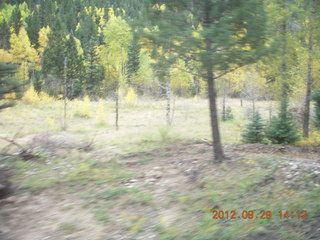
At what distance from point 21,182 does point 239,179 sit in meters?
5.46

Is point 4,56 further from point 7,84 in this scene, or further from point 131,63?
point 7,84

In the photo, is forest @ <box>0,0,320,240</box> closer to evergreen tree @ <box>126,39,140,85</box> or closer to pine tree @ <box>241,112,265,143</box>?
pine tree @ <box>241,112,265,143</box>

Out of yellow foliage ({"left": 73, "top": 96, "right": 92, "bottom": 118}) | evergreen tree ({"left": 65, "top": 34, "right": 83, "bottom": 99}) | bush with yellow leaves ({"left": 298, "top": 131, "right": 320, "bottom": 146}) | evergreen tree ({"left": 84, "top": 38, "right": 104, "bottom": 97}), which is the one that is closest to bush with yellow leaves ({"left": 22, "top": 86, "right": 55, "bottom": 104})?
yellow foliage ({"left": 73, "top": 96, "right": 92, "bottom": 118})

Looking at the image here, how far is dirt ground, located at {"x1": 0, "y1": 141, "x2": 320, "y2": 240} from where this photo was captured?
14.3 ft

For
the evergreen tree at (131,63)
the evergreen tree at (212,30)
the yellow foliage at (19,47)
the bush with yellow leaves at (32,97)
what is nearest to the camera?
the evergreen tree at (212,30)

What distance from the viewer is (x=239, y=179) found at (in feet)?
20.6

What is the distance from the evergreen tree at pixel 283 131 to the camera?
10.9 m

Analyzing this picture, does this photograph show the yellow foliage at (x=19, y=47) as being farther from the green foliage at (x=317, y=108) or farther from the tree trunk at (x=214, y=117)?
the green foliage at (x=317, y=108)

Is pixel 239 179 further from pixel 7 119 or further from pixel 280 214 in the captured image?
pixel 7 119

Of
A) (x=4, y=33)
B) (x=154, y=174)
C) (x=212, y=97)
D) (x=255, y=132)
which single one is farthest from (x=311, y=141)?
(x=4, y=33)

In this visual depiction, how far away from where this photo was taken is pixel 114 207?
5.34 m

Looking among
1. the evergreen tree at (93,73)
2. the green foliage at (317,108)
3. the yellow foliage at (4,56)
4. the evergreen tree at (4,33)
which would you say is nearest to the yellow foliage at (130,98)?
the evergreen tree at (93,73)
